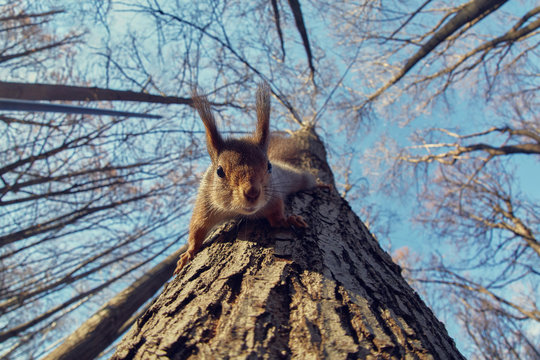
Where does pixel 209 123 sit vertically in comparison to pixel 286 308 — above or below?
above

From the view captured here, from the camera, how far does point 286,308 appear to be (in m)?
1.11

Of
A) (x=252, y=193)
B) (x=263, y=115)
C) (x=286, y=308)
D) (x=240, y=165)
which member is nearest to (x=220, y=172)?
(x=240, y=165)

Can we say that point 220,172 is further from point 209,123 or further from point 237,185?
point 209,123

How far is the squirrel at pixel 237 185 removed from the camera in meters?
1.67

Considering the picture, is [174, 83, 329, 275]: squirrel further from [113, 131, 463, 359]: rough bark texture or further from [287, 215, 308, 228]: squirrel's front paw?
[113, 131, 463, 359]: rough bark texture

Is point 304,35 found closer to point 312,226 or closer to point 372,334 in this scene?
point 312,226

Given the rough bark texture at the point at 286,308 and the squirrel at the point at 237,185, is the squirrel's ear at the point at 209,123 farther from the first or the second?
the rough bark texture at the point at 286,308

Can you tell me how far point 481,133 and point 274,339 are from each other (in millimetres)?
7335

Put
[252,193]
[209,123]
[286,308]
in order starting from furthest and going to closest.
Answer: [209,123] → [252,193] → [286,308]

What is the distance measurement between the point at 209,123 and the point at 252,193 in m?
0.71

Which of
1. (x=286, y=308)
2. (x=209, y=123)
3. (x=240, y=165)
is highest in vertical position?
(x=209, y=123)

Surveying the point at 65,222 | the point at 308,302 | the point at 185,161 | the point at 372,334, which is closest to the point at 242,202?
the point at 308,302

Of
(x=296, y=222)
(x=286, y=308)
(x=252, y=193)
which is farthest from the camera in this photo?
(x=296, y=222)

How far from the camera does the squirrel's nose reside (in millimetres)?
1596
